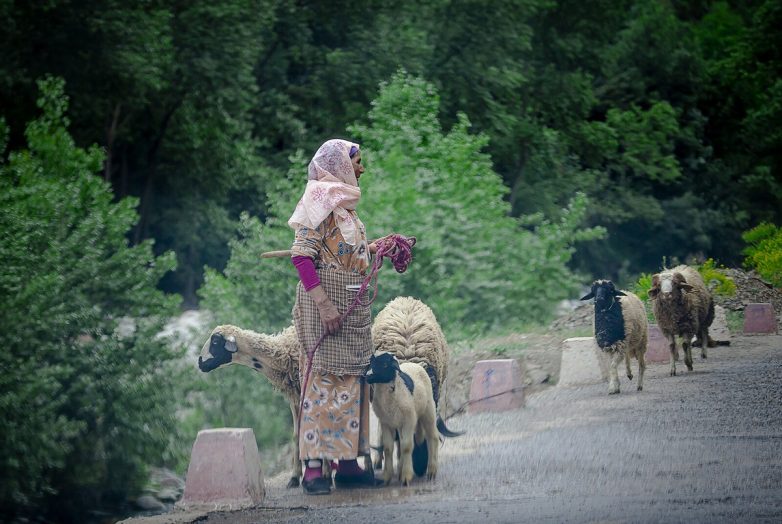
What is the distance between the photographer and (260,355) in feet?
42.2

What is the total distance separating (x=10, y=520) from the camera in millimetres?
24406

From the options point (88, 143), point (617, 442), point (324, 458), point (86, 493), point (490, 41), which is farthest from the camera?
point (490, 41)

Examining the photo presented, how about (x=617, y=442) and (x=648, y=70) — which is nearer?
(x=617, y=442)

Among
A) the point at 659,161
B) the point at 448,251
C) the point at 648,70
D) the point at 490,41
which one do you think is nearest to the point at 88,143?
the point at 490,41

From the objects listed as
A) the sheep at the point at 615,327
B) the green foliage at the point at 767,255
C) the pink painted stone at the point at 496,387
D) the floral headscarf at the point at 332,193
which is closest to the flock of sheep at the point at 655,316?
the sheep at the point at 615,327

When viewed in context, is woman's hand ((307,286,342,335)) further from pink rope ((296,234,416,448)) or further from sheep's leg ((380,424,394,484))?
sheep's leg ((380,424,394,484))

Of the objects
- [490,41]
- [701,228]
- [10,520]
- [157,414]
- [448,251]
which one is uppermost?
[490,41]

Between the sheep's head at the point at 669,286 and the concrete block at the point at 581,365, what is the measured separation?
1008 millimetres

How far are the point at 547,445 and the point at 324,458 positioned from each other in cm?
273

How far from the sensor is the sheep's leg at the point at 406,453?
11094 millimetres

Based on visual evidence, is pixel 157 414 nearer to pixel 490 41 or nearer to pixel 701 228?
pixel 490 41

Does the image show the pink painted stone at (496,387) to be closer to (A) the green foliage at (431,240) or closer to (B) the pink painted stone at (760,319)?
(B) the pink painted stone at (760,319)

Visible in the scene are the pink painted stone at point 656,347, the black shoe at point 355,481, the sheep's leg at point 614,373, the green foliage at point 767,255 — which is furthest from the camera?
the green foliage at point 767,255

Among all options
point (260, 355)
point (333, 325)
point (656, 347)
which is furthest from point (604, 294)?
point (333, 325)
